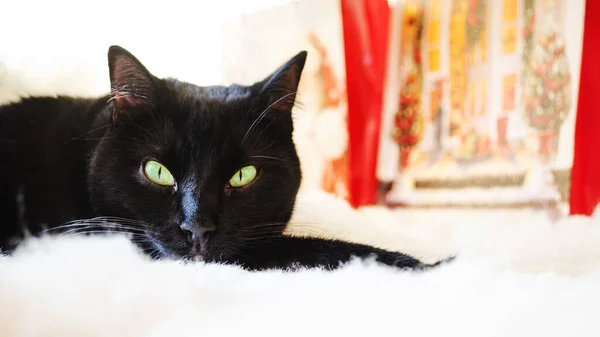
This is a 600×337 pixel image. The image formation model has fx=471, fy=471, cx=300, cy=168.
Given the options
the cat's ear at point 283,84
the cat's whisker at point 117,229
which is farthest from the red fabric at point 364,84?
the cat's whisker at point 117,229

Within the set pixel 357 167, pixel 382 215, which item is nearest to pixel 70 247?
pixel 382 215

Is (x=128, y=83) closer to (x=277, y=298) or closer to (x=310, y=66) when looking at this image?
(x=277, y=298)

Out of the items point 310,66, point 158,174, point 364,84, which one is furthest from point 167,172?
point 364,84

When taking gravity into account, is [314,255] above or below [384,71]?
below

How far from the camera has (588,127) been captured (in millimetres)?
890

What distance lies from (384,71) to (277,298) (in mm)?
947

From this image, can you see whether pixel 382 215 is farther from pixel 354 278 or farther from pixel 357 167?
pixel 354 278

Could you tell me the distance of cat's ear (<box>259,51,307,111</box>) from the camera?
0.70 m

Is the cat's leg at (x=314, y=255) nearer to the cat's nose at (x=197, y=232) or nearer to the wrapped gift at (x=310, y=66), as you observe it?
the cat's nose at (x=197, y=232)

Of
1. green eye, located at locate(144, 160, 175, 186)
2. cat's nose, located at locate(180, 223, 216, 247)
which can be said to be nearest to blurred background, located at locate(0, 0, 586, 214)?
green eye, located at locate(144, 160, 175, 186)

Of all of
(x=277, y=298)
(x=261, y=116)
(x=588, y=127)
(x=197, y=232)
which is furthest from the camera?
(x=588, y=127)

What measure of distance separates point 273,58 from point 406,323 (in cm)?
72

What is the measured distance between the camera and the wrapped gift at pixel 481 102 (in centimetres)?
92

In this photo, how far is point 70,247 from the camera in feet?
1.75
